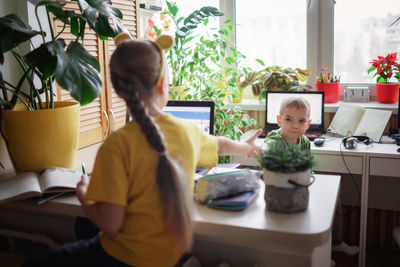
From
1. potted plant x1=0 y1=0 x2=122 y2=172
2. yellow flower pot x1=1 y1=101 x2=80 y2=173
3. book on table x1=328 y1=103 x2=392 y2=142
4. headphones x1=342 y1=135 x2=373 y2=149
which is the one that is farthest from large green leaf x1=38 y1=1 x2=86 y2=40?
book on table x1=328 y1=103 x2=392 y2=142

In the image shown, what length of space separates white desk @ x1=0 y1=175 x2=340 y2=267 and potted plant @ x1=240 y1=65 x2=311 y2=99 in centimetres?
137

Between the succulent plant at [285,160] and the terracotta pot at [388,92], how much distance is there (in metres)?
1.73

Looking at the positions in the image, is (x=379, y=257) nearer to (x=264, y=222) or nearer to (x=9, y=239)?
(x=264, y=222)

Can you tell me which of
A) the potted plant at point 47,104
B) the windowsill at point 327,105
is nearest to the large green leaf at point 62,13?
the potted plant at point 47,104

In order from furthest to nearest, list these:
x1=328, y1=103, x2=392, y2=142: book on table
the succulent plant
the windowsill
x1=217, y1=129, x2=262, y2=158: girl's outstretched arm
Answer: the windowsill → x1=328, y1=103, x2=392, y2=142: book on table → x1=217, y1=129, x2=262, y2=158: girl's outstretched arm → the succulent plant

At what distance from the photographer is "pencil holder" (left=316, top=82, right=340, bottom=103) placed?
2822mm

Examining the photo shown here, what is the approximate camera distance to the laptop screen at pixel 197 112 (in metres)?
1.81

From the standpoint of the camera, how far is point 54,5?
165cm

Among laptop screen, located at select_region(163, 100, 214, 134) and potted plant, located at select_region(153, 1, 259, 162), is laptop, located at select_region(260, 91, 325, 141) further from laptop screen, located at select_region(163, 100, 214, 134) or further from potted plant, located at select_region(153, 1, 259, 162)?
laptop screen, located at select_region(163, 100, 214, 134)

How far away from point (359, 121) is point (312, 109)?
29 centimetres

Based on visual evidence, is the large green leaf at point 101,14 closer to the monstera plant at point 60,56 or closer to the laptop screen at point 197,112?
the monstera plant at point 60,56

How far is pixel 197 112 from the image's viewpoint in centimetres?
184

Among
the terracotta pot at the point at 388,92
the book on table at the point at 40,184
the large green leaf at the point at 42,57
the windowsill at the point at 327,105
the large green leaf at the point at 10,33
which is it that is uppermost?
the large green leaf at the point at 10,33

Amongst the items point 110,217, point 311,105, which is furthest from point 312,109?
point 110,217
